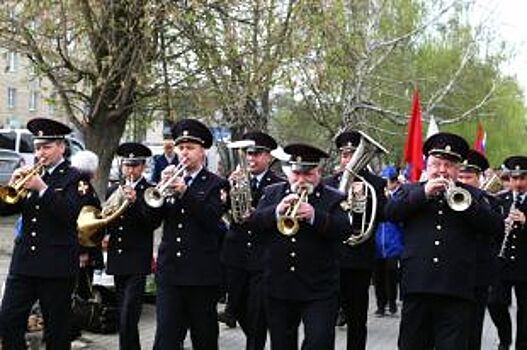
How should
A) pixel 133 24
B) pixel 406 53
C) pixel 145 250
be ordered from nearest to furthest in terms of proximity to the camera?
pixel 145 250 < pixel 133 24 < pixel 406 53

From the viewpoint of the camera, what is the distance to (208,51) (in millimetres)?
15031

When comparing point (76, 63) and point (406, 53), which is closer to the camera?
point (76, 63)

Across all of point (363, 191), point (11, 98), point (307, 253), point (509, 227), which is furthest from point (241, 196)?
point (11, 98)

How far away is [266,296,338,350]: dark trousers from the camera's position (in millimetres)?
6688

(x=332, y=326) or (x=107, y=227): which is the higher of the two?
(x=107, y=227)

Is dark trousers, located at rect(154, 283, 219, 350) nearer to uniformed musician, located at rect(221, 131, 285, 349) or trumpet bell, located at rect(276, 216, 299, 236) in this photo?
trumpet bell, located at rect(276, 216, 299, 236)

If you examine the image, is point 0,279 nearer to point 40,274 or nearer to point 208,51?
point 208,51

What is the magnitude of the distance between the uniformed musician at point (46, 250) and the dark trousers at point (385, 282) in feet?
19.3

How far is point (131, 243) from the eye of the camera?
8266mm

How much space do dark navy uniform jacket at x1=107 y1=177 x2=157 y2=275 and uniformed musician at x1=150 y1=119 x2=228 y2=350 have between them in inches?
33.1

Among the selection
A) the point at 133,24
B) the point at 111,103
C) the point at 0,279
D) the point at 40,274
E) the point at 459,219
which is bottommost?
the point at 0,279

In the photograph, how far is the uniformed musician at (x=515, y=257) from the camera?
9.49 metres

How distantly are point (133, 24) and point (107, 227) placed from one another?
712 cm

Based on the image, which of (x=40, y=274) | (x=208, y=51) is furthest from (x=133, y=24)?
(x=40, y=274)
